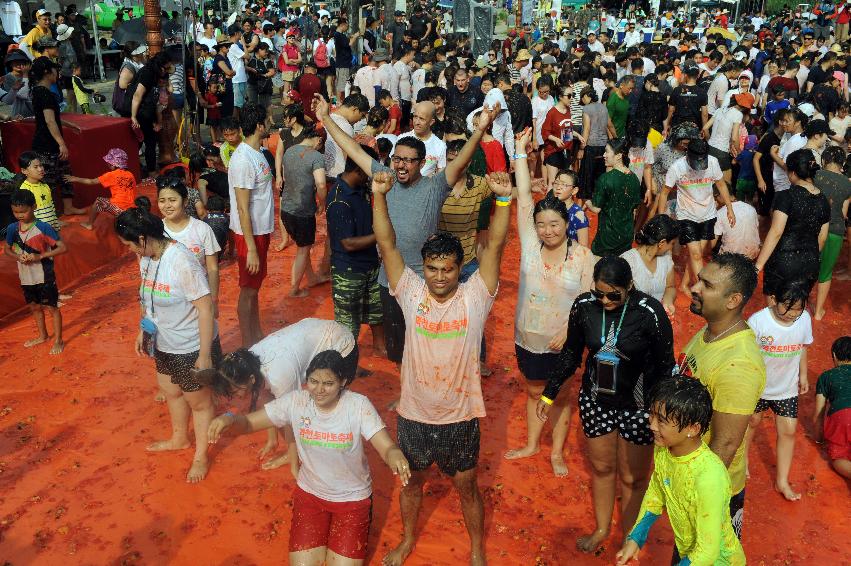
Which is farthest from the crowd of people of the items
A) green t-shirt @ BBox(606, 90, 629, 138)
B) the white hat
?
the white hat

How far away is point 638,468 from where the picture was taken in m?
4.21

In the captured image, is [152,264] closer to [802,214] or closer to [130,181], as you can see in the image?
[130,181]

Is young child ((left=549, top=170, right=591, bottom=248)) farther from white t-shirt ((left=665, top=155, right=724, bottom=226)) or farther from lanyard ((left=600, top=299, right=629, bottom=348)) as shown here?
white t-shirt ((left=665, top=155, right=724, bottom=226))

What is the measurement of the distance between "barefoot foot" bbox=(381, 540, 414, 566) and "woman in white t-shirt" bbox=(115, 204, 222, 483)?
1457 millimetres

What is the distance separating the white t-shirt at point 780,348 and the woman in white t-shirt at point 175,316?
11.4 feet

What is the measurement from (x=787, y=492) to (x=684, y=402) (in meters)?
2.69

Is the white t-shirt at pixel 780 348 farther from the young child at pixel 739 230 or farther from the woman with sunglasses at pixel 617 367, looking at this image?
the young child at pixel 739 230

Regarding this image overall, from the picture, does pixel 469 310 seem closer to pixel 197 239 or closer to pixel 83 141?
pixel 197 239

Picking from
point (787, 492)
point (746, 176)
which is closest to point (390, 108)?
point (746, 176)

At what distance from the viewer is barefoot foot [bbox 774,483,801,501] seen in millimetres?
5039

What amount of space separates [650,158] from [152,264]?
6.55m

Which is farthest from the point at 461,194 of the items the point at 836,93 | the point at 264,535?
the point at 836,93

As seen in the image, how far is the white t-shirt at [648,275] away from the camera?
5320 millimetres

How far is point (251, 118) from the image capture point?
6.00 m
